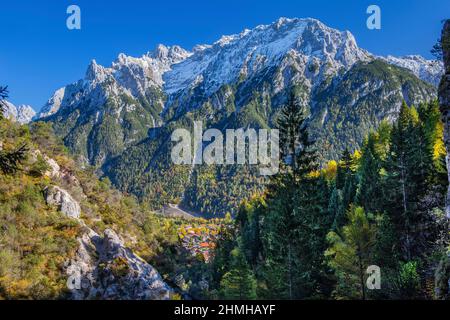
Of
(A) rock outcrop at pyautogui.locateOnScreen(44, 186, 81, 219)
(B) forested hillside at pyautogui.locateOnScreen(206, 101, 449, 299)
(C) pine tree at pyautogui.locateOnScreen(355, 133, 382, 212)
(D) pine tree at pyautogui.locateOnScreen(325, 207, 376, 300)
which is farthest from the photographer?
(A) rock outcrop at pyautogui.locateOnScreen(44, 186, 81, 219)

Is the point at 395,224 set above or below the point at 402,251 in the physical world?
above

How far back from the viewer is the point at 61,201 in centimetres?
5762

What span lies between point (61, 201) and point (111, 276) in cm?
1572

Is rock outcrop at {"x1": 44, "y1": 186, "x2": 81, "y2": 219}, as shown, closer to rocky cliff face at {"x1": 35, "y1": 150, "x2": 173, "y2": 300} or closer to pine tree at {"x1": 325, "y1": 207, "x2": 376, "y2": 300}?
rocky cliff face at {"x1": 35, "y1": 150, "x2": 173, "y2": 300}

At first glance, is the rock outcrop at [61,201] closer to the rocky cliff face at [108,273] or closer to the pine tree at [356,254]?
the rocky cliff face at [108,273]

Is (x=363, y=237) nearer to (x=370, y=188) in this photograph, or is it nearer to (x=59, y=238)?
(x=370, y=188)

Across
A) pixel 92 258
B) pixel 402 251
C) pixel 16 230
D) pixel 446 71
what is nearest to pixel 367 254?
pixel 402 251

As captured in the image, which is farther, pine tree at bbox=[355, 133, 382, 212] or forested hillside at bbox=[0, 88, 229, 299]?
forested hillside at bbox=[0, 88, 229, 299]

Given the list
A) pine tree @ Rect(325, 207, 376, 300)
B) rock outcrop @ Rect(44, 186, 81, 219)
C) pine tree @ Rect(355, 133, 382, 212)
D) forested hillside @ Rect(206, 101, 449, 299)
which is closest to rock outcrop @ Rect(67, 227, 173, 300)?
rock outcrop @ Rect(44, 186, 81, 219)

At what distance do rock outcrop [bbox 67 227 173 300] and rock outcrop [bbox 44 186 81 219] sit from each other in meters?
6.02

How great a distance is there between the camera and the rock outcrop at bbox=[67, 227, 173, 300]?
48169 mm
